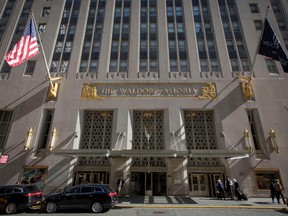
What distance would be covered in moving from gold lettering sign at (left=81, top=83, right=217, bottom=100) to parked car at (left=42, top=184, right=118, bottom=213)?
495 inches

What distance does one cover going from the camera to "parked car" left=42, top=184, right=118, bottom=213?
11.3 m

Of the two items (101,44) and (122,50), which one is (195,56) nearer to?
(122,50)

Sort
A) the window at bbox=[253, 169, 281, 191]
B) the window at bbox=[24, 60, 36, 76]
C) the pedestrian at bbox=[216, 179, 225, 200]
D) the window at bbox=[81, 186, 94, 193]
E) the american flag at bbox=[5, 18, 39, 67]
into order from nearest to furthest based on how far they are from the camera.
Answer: the window at bbox=[81, 186, 94, 193] < the american flag at bbox=[5, 18, 39, 67] < the pedestrian at bbox=[216, 179, 225, 200] < the window at bbox=[253, 169, 281, 191] < the window at bbox=[24, 60, 36, 76]

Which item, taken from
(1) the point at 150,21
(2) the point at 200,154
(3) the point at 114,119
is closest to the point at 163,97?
(3) the point at 114,119

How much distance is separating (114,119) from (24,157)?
10.0 meters

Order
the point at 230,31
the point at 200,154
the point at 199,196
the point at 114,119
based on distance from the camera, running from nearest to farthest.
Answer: the point at 200,154
the point at 199,196
the point at 114,119
the point at 230,31

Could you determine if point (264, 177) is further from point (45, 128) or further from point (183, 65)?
point (45, 128)

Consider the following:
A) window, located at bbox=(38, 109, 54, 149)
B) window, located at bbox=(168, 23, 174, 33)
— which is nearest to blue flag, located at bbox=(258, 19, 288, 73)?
window, located at bbox=(168, 23, 174, 33)

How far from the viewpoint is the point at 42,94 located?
901 inches

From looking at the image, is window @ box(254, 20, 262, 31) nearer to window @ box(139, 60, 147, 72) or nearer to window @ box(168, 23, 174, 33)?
window @ box(168, 23, 174, 33)

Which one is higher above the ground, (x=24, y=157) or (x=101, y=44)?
(x=101, y=44)

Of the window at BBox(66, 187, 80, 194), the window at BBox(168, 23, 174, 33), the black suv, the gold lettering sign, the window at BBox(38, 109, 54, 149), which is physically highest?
the window at BBox(168, 23, 174, 33)

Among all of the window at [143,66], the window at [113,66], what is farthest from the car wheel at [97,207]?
the window at [143,66]

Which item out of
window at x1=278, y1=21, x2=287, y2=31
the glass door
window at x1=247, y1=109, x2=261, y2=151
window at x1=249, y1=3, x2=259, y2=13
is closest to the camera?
the glass door
